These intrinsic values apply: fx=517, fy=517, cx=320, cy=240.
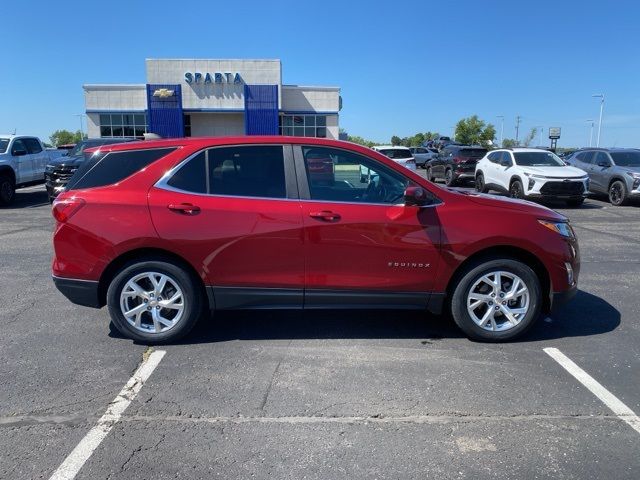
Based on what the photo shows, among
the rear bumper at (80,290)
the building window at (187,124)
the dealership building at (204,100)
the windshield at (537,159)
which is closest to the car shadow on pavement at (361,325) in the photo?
the rear bumper at (80,290)

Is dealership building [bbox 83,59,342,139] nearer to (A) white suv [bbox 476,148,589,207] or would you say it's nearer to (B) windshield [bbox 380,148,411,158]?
(B) windshield [bbox 380,148,411,158]

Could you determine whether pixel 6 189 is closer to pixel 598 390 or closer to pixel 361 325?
pixel 361 325

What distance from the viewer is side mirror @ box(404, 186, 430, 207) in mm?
4234

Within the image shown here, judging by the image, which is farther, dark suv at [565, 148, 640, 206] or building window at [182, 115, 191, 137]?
building window at [182, 115, 191, 137]

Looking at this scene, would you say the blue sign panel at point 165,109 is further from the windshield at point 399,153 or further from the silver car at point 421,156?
the windshield at point 399,153

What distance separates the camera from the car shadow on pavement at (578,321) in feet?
15.9

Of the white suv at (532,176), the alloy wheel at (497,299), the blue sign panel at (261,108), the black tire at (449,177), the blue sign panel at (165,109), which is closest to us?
the alloy wheel at (497,299)

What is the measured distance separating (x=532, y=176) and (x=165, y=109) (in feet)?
116

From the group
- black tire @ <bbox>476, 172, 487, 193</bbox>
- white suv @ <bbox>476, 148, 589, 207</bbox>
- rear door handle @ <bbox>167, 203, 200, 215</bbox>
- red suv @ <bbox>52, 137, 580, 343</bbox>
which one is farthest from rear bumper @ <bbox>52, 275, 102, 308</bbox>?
black tire @ <bbox>476, 172, 487, 193</bbox>

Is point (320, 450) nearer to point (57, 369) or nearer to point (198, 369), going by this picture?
point (198, 369)

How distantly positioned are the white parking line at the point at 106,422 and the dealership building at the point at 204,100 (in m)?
39.8

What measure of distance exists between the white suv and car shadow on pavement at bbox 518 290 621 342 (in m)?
9.30

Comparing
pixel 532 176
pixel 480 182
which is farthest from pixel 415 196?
pixel 480 182

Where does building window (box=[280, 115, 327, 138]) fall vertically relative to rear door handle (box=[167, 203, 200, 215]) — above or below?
above
